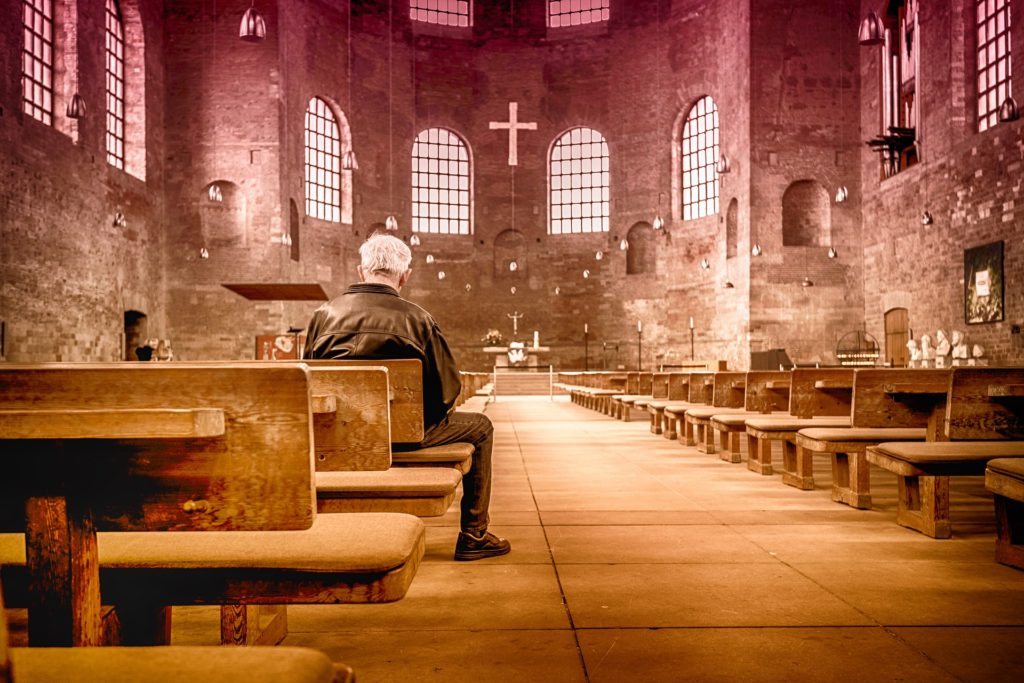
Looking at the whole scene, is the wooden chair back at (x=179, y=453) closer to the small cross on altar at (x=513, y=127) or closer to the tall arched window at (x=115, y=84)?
the tall arched window at (x=115, y=84)

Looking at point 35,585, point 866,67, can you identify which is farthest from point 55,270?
point 866,67

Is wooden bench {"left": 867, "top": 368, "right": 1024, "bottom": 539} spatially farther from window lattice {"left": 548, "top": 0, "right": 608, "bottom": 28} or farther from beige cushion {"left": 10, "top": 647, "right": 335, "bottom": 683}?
window lattice {"left": 548, "top": 0, "right": 608, "bottom": 28}

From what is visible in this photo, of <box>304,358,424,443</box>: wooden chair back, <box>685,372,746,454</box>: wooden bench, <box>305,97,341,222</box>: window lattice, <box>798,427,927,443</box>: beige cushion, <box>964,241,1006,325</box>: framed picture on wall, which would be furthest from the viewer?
<box>305,97,341,222</box>: window lattice

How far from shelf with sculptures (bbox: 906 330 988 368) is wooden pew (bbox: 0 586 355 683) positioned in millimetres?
14853

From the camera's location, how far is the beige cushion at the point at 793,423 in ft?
14.9

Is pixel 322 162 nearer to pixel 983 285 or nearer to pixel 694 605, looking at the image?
pixel 983 285

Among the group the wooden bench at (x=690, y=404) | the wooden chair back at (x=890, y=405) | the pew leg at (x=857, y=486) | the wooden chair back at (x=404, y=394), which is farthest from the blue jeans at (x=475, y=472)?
the wooden bench at (x=690, y=404)

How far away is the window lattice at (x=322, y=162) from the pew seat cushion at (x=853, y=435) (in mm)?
19336

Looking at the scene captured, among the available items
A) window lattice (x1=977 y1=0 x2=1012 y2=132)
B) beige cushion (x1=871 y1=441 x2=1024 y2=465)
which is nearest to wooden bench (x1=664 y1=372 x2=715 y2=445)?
beige cushion (x1=871 y1=441 x2=1024 y2=465)

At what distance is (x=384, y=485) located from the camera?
94.0 inches

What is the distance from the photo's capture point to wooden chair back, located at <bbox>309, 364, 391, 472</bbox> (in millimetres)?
2201

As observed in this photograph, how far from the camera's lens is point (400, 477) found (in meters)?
2.50

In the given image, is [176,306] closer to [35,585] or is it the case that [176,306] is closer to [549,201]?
[549,201]

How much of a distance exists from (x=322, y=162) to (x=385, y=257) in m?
20.3
